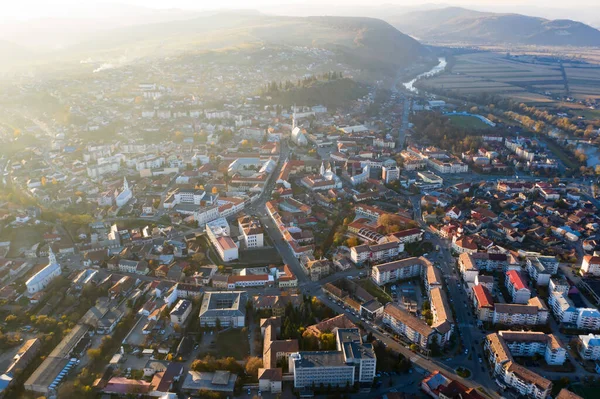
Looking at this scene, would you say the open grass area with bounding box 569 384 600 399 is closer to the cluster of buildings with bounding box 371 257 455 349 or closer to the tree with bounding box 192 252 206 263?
the cluster of buildings with bounding box 371 257 455 349

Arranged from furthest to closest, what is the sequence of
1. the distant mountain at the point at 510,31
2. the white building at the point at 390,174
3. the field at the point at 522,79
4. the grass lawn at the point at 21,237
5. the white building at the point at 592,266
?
1. the distant mountain at the point at 510,31
2. the field at the point at 522,79
3. the white building at the point at 390,174
4. the grass lawn at the point at 21,237
5. the white building at the point at 592,266

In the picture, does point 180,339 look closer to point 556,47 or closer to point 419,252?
point 419,252

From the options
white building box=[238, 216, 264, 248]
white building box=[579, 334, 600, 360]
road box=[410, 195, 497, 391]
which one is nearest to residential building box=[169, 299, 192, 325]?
white building box=[238, 216, 264, 248]

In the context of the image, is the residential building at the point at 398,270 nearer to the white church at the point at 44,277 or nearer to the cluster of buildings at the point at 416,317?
the cluster of buildings at the point at 416,317

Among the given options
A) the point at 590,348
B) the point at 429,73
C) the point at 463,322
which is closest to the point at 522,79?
the point at 429,73

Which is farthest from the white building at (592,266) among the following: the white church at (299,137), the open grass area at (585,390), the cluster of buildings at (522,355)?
the white church at (299,137)

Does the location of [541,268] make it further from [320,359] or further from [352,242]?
[320,359]
